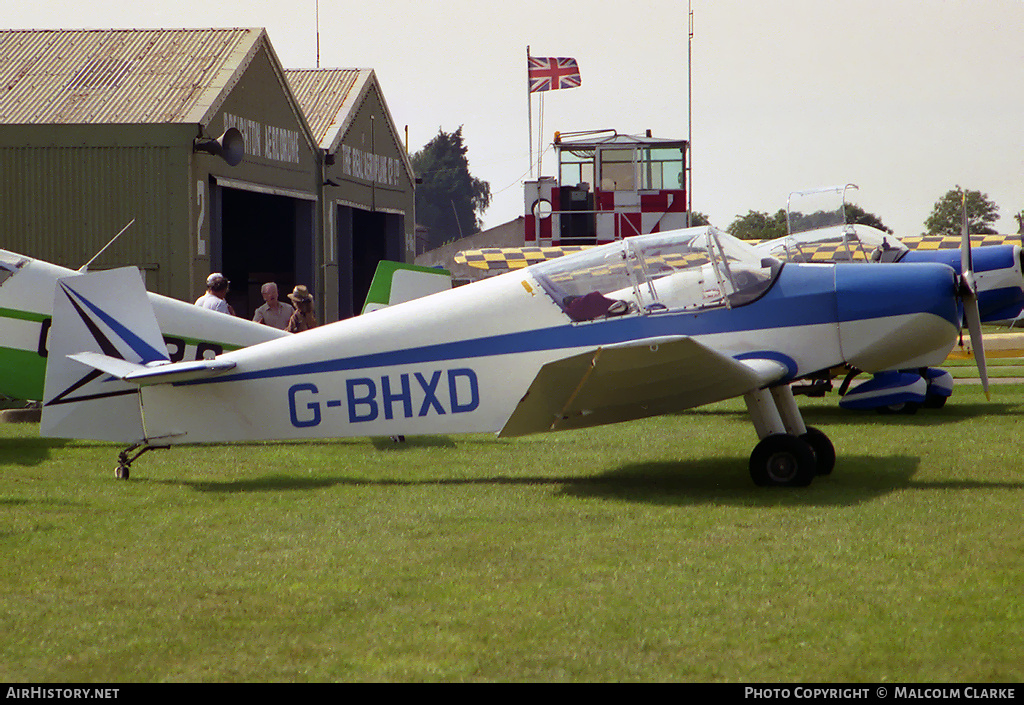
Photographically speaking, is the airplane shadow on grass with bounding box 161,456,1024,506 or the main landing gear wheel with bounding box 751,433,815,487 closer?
the airplane shadow on grass with bounding box 161,456,1024,506

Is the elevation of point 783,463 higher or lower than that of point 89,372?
lower

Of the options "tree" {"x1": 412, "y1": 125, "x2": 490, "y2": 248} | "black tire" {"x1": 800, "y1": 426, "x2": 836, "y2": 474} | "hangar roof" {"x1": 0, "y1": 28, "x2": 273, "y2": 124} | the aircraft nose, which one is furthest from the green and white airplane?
"tree" {"x1": 412, "y1": 125, "x2": 490, "y2": 248}

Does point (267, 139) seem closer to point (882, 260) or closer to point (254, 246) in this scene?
point (254, 246)

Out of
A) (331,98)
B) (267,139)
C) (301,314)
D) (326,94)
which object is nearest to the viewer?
(301,314)

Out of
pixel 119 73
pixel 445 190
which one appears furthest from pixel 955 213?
pixel 119 73

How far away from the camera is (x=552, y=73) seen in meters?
32.2

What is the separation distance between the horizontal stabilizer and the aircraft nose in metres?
4.50

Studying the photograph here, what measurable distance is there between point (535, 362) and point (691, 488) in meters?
1.41

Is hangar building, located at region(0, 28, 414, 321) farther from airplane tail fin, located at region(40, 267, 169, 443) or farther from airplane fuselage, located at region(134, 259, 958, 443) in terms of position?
airplane fuselage, located at region(134, 259, 958, 443)

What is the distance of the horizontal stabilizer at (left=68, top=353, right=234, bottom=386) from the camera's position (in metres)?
7.35

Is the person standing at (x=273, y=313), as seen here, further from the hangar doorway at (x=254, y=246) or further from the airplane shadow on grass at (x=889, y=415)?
the hangar doorway at (x=254, y=246)

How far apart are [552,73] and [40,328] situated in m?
24.5

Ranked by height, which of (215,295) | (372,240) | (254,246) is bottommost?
(215,295)

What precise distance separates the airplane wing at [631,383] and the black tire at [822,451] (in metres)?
0.80
